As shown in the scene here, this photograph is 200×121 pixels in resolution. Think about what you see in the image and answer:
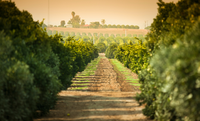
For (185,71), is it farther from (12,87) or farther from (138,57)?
(138,57)

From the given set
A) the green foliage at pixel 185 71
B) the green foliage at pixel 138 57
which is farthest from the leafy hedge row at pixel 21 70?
the green foliage at pixel 138 57

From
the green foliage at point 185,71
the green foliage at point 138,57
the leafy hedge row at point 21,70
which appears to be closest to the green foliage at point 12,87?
the leafy hedge row at point 21,70

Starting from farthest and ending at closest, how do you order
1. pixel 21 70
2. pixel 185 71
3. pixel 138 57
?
pixel 138 57 < pixel 21 70 < pixel 185 71

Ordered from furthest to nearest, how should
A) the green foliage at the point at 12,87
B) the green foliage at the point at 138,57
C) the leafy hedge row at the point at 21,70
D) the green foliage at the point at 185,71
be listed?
the green foliage at the point at 138,57, the leafy hedge row at the point at 21,70, the green foliage at the point at 12,87, the green foliage at the point at 185,71

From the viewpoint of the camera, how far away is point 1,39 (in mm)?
5742

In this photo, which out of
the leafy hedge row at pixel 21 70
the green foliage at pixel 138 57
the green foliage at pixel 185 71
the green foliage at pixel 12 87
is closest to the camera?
the green foliage at pixel 185 71

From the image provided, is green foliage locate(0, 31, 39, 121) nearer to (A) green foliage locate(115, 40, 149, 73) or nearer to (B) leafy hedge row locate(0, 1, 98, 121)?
(B) leafy hedge row locate(0, 1, 98, 121)

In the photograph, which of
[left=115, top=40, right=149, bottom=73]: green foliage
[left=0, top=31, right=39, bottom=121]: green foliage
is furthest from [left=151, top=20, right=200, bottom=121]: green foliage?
[left=115, top=40, right=149, bottom=73]: green foliage

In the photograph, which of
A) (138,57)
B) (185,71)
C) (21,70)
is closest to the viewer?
(185,71)

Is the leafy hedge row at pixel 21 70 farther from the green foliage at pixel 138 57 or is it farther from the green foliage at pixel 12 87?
the green foliage at pixel 138 57

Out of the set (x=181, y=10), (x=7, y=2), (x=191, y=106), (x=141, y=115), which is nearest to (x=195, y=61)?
(x=191, y=106)

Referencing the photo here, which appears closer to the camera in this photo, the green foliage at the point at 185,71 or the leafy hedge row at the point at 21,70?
the green foliage at the point at 185,71

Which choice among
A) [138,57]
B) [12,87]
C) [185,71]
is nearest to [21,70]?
[12,87]

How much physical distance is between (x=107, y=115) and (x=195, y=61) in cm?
536
